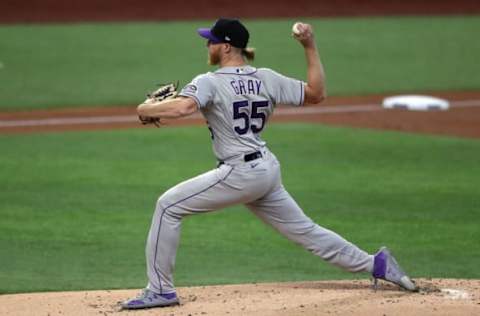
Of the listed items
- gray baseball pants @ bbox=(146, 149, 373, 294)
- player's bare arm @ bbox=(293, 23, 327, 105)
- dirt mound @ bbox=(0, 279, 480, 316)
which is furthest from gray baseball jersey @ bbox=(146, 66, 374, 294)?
dirt mound @ bbox=(0, 279, 480, 316)

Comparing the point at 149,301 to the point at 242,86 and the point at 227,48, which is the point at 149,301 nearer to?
the point at 242,86

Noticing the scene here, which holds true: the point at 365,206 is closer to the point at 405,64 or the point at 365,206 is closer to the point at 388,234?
the point at 388,234

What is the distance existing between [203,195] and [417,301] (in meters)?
1.51

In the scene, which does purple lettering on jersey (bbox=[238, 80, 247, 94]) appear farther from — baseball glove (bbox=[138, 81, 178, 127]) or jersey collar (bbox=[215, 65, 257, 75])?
baseball glove (bbox=[138, 81, 178, 127])

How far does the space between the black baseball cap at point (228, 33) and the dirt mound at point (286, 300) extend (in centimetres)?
164

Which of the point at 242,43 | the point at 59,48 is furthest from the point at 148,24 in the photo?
the point at 242,43

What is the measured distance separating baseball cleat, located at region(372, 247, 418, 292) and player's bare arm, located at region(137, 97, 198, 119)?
1.61 m

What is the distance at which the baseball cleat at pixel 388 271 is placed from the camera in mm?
7465

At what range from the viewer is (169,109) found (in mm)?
6926

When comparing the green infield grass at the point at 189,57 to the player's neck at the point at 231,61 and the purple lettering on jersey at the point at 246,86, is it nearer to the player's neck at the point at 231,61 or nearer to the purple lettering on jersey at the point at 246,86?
the player's neck at the point at 231,61

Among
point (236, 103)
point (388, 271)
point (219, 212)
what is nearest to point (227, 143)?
point (236, 103)

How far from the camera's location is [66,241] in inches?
389

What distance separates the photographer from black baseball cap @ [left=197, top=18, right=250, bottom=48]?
23.3ft

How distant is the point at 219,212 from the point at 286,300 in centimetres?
394
